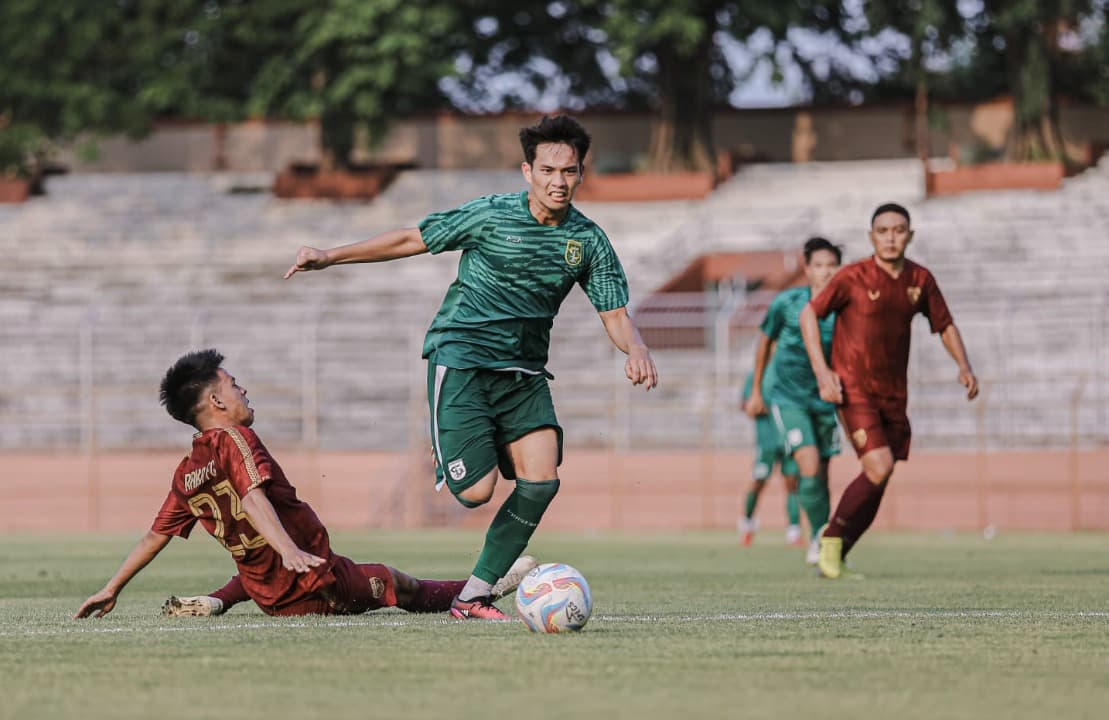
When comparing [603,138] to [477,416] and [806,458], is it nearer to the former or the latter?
[806,458]

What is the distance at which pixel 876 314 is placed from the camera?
39.5 ft

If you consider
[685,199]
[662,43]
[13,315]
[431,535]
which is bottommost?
[431,535]

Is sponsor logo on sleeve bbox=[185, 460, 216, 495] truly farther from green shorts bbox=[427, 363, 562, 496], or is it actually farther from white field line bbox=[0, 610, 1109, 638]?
green shorts bbox=[427, 363, 562, 496]

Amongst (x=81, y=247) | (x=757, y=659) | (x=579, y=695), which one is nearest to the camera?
(x=579, y=695)

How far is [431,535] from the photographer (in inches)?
883

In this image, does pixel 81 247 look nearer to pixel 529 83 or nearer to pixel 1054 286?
pixel 529 83

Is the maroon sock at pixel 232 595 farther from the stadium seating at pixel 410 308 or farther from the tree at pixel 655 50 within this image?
the tree at pixel 655 50

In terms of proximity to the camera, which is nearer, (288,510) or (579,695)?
(579,695)

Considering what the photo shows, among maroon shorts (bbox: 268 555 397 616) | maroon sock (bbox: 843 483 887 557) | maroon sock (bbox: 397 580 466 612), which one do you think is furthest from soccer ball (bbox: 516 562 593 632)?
maroon sock (bbox: 843 483 887 557)

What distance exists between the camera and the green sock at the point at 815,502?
1432 centimetres

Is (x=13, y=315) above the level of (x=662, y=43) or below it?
below

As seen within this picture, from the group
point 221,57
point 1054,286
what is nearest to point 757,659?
point 1054,286

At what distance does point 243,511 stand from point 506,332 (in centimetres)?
134

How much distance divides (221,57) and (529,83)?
714cm
